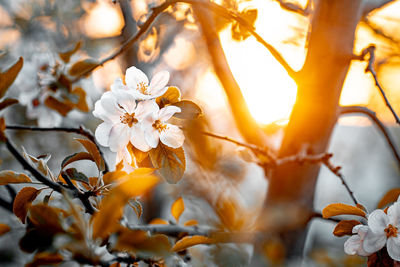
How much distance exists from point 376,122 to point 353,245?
1.17ft

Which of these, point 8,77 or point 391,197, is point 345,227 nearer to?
point 391,197

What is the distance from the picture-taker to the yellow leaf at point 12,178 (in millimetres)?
394

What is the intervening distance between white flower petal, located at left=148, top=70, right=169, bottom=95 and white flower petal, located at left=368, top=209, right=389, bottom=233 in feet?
1.19

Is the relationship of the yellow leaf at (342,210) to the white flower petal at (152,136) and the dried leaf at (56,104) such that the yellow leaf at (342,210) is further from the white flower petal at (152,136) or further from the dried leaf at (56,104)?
the dried leaf at (56,104)

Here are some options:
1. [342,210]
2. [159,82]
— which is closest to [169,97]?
[159,82]

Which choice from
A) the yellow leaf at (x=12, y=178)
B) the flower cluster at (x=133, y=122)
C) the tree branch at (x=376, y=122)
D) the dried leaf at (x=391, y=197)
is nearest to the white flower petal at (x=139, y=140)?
the flower cluster at (x=133, y=122)

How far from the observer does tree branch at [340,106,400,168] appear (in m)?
0.68

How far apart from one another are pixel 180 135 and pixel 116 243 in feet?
0.66

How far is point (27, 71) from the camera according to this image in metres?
0.79

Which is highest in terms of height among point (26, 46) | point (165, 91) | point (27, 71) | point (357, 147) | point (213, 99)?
point (165, 91)

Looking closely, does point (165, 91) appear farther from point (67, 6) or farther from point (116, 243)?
point (67, 6)

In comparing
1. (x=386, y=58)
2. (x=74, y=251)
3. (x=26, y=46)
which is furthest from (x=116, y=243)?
(x=26, y=46)

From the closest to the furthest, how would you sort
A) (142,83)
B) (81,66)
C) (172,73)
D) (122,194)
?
(122,194)
(142,83)
(81,66)
(172,73)

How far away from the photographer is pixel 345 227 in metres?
0.50
